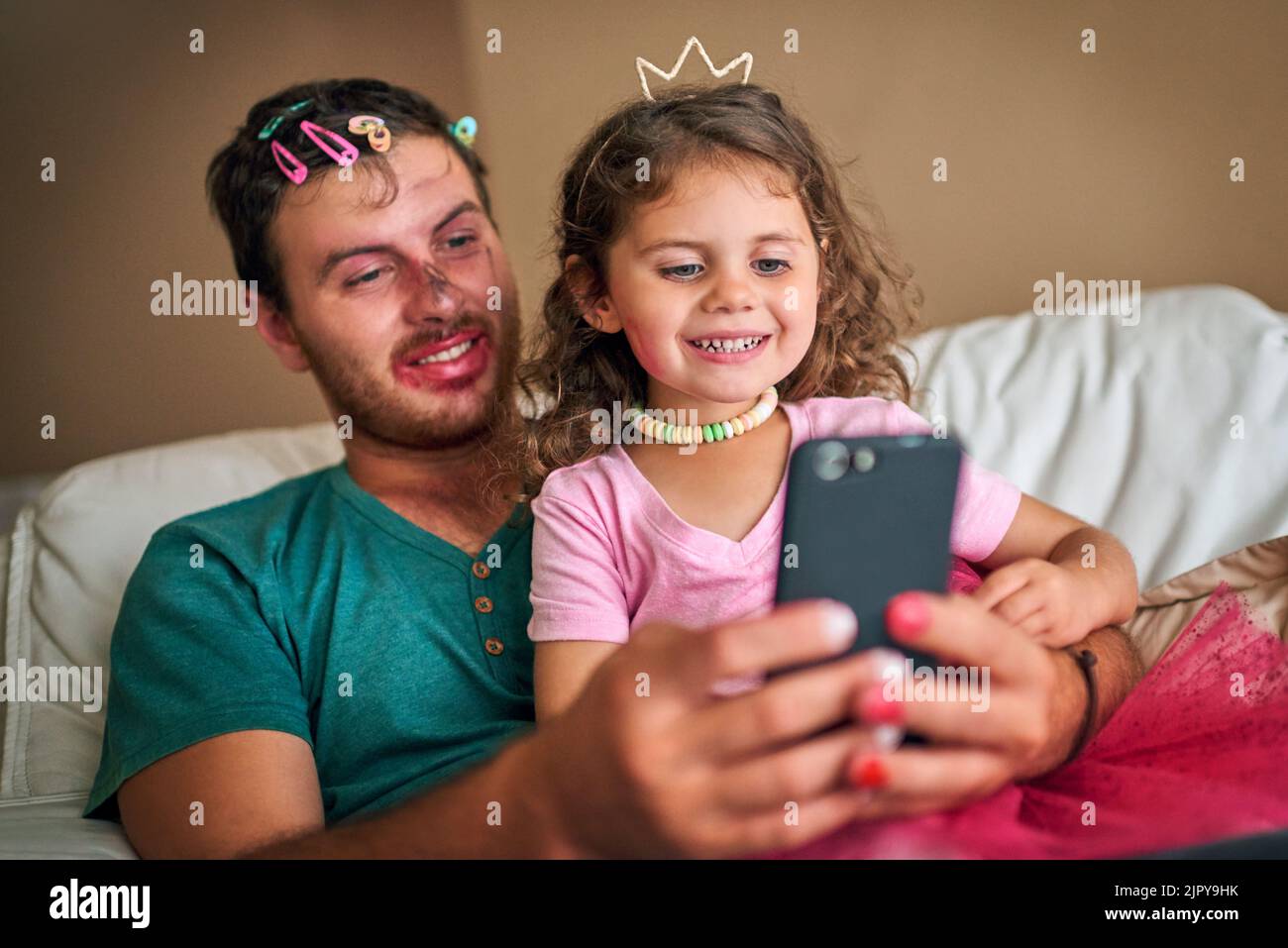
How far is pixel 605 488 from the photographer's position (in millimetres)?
1026

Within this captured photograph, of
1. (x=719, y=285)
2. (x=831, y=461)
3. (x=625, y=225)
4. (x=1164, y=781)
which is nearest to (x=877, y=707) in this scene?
(x=831, y=461)

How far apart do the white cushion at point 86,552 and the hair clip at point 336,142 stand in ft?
1.87

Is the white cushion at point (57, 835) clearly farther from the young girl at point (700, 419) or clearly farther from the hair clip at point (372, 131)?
the hair clip at point (372, 131)

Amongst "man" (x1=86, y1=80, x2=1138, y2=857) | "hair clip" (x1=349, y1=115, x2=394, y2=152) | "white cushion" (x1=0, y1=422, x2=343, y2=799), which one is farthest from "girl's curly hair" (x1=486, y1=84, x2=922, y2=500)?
"white cushion" (x1=0, y1=422, x2=343, y2=799)

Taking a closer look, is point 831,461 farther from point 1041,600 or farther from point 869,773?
point 1041,600

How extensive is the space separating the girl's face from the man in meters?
0.29

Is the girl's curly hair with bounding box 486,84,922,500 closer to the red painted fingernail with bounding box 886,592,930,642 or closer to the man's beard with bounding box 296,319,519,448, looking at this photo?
the man's beard with bounding box 296,319,519,448

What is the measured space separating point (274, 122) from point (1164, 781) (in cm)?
115

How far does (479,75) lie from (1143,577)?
1.29 m

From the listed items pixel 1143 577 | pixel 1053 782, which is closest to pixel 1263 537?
pixel 1143 577

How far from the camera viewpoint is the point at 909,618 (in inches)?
25.9

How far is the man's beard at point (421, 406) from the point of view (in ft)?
4.24

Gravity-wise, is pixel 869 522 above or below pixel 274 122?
below

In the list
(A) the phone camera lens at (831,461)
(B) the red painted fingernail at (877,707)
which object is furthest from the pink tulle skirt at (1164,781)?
(A) the phone camera lens at (831,461)
